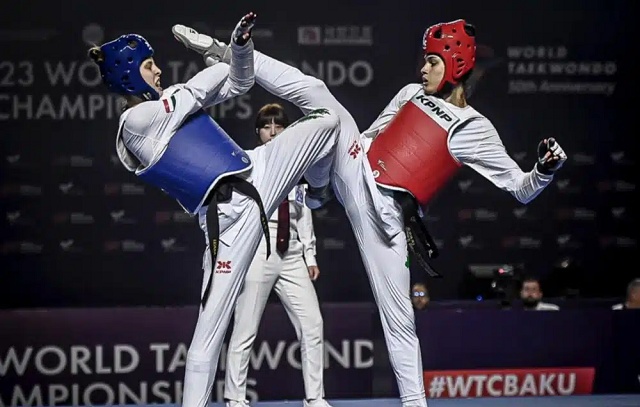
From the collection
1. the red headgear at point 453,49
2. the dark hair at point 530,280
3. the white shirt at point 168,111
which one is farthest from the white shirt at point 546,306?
the white shirt at point 168,111

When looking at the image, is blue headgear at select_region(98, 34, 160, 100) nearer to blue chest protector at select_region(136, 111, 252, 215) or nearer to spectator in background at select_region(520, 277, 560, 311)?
blue chest protector at select_region(136, 111, 252, 215)

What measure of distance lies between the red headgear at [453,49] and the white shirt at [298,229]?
1.49 meters

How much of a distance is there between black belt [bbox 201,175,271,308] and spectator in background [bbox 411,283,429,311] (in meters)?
3.66

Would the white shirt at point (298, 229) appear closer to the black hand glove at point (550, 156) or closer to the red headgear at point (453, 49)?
the red headgear at point (453, 49)

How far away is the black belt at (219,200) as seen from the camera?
18.5 feet

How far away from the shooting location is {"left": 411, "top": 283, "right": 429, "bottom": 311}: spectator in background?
9.29m

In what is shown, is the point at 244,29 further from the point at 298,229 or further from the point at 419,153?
the point at 298,229

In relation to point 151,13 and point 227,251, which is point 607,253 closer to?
point 151,13

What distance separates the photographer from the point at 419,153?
247 inches

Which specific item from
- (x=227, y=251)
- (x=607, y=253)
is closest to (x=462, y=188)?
(x=607, y=253)

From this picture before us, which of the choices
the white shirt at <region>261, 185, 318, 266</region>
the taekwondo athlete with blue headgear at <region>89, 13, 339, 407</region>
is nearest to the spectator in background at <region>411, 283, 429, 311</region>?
the white shirt at <region>261, 185, 318, 266</region>

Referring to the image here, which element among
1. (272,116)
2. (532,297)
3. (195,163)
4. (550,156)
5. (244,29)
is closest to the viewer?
(244,29)

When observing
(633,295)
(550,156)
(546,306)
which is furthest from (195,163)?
(633,295)

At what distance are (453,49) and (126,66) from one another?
167cm
